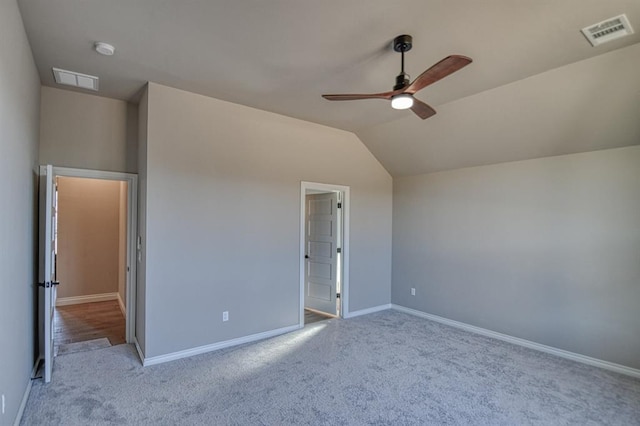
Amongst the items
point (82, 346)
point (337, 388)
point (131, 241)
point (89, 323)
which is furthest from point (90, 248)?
point (337, 388)

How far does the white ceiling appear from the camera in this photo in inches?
90.0

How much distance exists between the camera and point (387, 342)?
13.9 ft

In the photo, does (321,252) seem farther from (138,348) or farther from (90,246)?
(90,246)

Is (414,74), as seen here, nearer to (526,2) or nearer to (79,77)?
(526,2)

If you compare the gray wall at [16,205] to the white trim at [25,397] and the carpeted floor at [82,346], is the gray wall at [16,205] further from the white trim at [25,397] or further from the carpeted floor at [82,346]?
the carpeted floor at [82,346]

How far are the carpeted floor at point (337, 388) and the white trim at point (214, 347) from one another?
0.09 m

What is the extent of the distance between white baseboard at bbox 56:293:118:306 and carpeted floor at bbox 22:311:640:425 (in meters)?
2.94

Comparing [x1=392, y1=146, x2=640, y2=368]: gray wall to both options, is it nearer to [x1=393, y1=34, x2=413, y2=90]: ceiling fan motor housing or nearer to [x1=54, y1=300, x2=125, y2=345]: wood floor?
[x1=393, y1=34, x2=413, y2=90]: ceiling fan motor housing

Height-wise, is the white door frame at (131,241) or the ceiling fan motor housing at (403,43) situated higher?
the ceiling fan motor housing at (403,43)

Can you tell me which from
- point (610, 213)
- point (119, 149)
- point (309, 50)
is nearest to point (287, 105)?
point (309, 50)

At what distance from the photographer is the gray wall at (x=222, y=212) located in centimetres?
359

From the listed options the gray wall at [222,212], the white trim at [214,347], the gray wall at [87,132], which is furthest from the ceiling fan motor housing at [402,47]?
the white trim at [214,347]

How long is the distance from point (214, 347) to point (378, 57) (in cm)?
360

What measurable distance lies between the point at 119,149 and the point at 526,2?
4.27m
